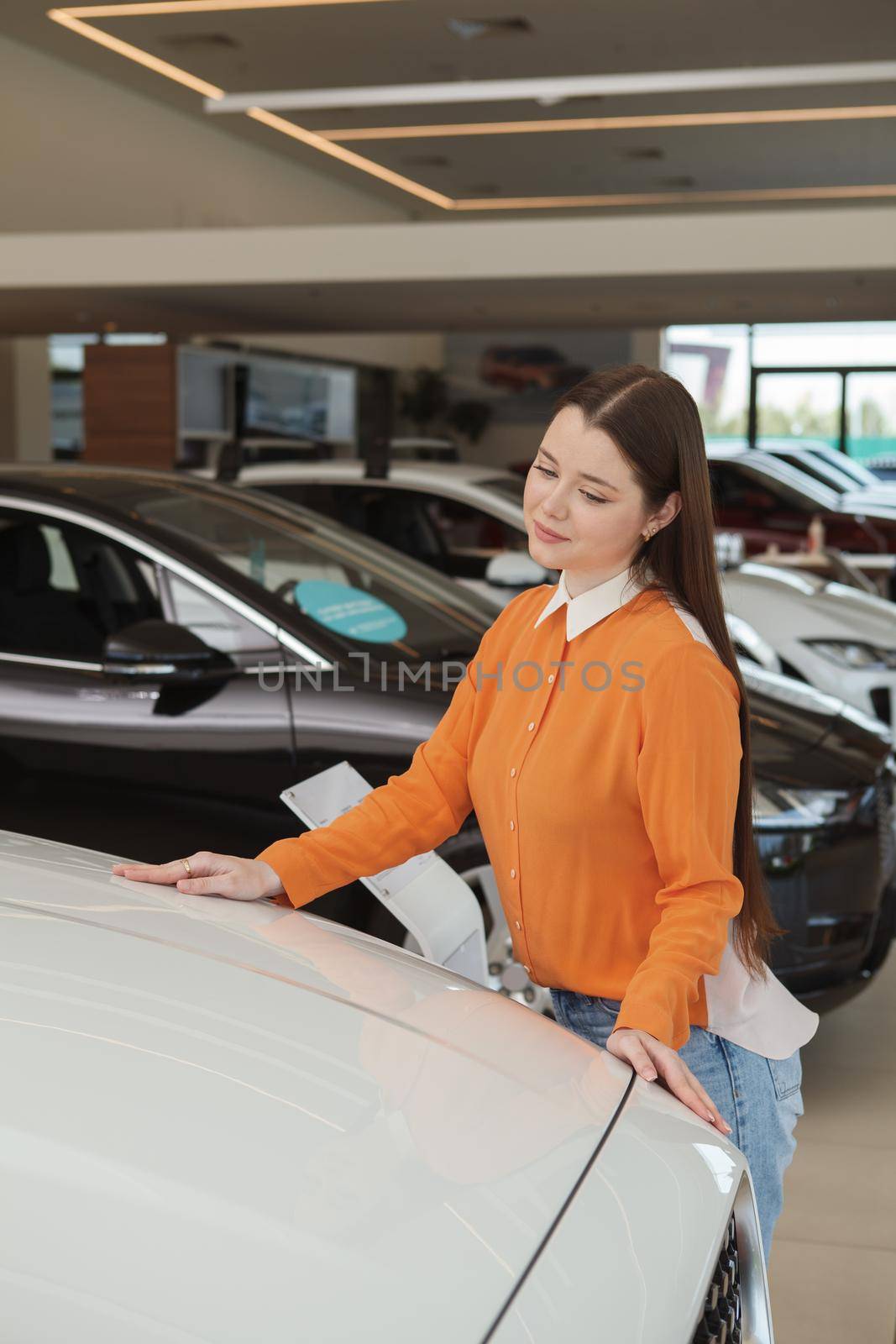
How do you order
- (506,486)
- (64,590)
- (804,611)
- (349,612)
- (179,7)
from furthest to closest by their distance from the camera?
(179,7) → (506,486) → (804,611) → (64,590) → (349,612)

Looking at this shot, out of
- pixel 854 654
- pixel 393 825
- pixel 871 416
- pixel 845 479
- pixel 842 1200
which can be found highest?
pixel 871 416

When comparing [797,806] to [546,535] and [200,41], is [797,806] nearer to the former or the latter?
[546,535]

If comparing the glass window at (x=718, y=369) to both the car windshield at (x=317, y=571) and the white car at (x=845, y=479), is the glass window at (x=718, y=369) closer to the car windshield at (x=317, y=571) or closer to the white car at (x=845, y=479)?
the white car at (x=845, y=479)

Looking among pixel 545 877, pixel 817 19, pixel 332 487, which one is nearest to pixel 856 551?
pixel 817 19

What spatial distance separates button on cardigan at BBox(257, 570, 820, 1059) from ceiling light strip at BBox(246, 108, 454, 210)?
1299 cm

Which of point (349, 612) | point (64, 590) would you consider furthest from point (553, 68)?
point (349, 612)

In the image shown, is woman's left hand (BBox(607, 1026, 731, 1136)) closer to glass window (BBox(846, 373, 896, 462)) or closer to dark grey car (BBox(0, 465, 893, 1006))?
dark grey car (BBox(0, 465, 893, 1006))

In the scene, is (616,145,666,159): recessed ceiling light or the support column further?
(616,145,666,159): recessed ceiling light

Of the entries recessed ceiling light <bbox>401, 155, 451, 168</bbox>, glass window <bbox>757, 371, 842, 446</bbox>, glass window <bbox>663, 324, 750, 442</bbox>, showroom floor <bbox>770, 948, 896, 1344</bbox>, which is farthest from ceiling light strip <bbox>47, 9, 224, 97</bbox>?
showroom floor <bbox>770, 948, 896, 1344</bbox>

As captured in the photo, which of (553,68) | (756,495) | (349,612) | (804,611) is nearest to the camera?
(349,612)

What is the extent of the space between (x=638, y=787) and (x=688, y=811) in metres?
0.07

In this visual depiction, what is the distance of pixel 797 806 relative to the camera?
10.9 ft

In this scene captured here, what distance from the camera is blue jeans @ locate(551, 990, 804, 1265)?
1679 millimetres

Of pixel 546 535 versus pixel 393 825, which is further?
pixel 393 825
